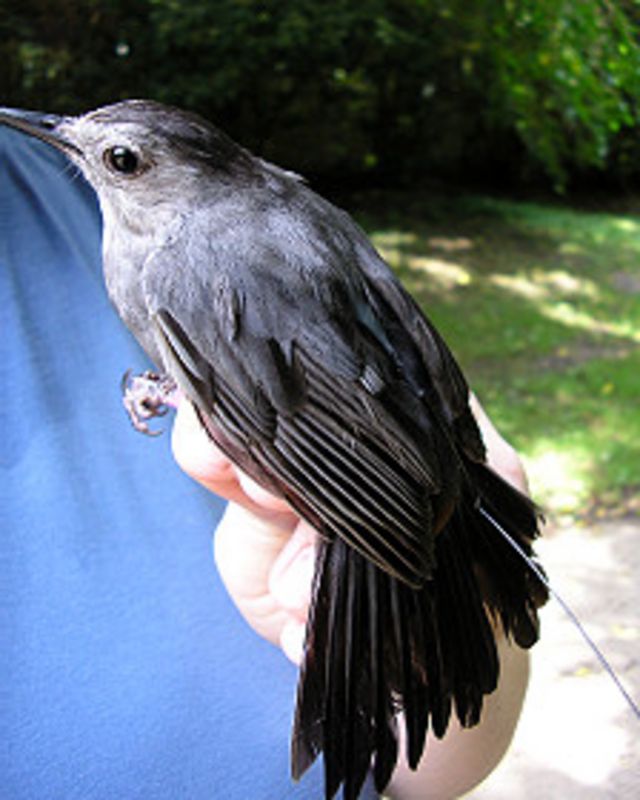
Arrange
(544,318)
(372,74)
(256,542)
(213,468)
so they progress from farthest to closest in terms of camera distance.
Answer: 1. (372,74)
2. (544,318)
3. (256,542)
4. (213,468)

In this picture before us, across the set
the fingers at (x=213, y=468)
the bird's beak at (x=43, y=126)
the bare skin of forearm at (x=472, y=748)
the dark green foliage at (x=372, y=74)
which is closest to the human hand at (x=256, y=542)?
the fingers at (x=213, y=468)

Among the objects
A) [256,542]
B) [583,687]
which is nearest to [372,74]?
[583,687]

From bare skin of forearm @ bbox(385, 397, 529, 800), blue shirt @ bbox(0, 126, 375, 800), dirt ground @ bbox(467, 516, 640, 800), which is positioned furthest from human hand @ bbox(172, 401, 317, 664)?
dirt ground @ bbox(467, 516, 640, 800)

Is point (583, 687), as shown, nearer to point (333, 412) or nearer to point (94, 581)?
point (94, 581)

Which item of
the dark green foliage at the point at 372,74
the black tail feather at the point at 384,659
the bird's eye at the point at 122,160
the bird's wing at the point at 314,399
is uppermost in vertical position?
the bird's eye at the point at 122,160

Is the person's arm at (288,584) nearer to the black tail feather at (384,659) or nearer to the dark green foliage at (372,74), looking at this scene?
the black tail feather at (384,659)

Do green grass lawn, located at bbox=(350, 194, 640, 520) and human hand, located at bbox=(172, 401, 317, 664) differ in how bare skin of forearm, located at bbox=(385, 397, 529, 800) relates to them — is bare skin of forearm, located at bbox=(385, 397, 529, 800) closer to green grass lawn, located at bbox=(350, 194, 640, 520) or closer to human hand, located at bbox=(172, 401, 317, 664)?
human hand, located at bbox=(172, 401, 317, 664)
